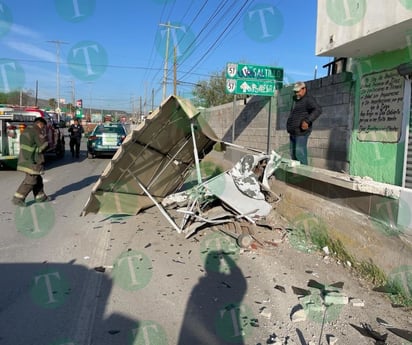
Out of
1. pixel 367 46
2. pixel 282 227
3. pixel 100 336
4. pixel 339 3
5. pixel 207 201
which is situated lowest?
pixel 100 336

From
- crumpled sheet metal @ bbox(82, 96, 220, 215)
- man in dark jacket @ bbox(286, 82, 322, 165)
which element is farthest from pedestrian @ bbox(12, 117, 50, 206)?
man in dark jacket @ bbox(286, 82, 322, 165)

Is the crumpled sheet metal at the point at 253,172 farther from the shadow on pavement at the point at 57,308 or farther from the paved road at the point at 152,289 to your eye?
the shadow on pavement at the point at 57,308

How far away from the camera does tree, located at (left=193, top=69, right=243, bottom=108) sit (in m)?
34.3

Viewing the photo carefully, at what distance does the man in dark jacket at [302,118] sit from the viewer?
21.9 feet

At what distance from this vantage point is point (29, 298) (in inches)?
146

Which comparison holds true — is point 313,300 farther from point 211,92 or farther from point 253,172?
point 211,92

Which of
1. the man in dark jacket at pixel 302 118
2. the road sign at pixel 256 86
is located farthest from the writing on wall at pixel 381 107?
the road sign at pixel 256 86

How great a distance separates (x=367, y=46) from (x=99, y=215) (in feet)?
18.1

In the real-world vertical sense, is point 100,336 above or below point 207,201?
below

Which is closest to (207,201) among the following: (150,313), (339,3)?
(150,313)

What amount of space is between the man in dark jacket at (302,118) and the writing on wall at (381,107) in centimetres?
91

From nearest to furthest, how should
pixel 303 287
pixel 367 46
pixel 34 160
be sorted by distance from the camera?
pixel 303 287 < pixel 367 46 < pixel 34 160

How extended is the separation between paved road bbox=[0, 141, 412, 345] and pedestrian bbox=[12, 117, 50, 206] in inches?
52.2

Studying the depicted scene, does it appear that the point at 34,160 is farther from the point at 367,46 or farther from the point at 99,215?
the point at 367,46
